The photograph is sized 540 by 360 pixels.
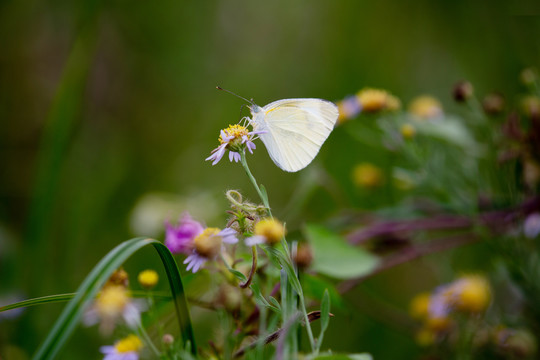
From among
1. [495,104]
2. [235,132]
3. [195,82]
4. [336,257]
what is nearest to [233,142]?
[235,132]

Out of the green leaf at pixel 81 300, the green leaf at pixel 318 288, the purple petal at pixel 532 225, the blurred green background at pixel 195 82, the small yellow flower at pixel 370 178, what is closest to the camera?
the green leaf at pixel 81 300

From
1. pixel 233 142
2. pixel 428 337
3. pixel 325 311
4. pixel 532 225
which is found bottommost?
pixel 428 337

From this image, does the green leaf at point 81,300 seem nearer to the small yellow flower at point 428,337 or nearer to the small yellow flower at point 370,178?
the small yellow flower at point 428,337

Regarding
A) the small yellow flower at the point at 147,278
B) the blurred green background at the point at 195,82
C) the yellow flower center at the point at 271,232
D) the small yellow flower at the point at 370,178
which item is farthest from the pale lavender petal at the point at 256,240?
the blurred green background at the point at 195,82

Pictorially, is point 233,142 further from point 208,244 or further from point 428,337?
point 428,337

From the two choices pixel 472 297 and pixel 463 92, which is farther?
pixel 463 92

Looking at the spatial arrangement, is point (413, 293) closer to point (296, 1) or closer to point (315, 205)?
point (315, 205)
